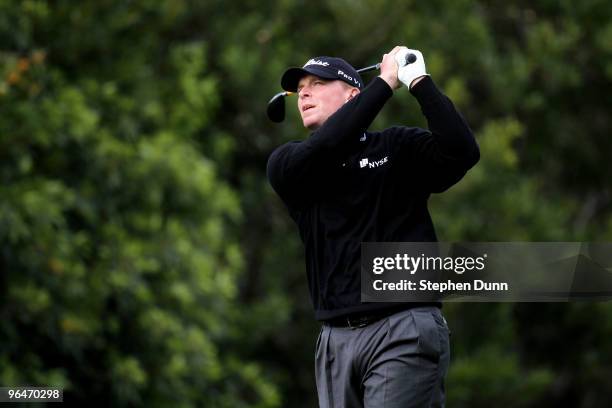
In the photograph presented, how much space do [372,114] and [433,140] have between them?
26 cm

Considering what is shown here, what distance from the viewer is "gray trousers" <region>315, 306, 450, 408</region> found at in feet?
14.2

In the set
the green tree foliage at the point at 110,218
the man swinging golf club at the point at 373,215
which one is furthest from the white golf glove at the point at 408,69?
the green tree foliage at the point at 110,218

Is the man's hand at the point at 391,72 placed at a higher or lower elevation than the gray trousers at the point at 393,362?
higher

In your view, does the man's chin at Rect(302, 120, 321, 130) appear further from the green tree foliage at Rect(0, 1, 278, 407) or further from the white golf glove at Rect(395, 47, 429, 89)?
the green tree foliage at Rect(0, 1, 278, 407)

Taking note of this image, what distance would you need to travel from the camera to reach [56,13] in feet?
36.0

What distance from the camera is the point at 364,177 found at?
453cm

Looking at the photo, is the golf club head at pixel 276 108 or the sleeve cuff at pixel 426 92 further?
the golf club head at pixel 276 108

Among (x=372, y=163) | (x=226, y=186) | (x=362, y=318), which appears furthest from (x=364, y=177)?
(x=226, y=186)

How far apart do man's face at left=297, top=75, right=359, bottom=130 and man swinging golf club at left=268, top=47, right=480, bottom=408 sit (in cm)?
7

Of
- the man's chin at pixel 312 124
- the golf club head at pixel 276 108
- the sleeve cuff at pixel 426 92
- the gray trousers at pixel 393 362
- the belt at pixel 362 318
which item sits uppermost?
the golf club head at pixel 276 108

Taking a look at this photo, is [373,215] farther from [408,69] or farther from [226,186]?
[226,186]

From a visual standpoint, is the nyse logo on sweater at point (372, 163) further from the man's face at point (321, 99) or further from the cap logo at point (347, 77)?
the cap logo at point (347, 77)

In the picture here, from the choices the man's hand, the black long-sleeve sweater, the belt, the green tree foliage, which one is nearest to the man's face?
the black long-sleeve sweater

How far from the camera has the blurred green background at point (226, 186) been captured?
33.3 ft
